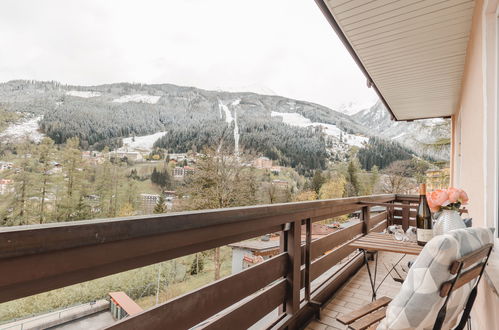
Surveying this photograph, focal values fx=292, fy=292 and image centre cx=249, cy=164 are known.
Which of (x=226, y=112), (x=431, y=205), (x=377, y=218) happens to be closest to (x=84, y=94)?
(x=226, y=112)

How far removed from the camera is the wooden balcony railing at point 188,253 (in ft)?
2.27

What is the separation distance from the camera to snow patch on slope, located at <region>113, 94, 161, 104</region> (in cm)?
4994

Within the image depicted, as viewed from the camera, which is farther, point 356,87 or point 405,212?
point 356,87

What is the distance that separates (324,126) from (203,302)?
55437 millimetres

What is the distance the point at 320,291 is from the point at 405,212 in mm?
3152

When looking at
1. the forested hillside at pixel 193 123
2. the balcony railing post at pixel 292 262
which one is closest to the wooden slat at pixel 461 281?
the balcony railing post at pixel 292 262

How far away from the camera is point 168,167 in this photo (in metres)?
33.6

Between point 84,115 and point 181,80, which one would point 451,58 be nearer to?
point 84,115

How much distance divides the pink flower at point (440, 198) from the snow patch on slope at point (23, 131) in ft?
121

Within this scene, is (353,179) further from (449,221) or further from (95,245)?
(95,245)

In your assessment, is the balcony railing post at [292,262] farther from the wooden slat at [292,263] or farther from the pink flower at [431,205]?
the pink flower at [431,205]

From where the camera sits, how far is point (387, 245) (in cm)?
193

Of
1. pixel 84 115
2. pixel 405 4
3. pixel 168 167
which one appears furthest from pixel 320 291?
pixel 84 115

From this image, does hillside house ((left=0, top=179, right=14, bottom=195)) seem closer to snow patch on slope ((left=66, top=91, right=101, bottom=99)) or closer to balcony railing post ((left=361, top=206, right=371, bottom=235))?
snow patch on slope ((left=66, top=91, right=101, bottom=99))
